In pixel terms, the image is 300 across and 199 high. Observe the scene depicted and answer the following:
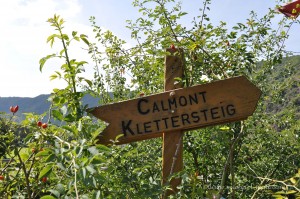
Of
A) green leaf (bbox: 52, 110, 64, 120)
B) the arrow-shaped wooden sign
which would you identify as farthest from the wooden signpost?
green leaf (bbox: 52, 110, 64, 120)

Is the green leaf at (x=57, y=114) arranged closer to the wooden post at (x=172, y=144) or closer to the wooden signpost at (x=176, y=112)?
the wooden signpost at (x=176, y=112)

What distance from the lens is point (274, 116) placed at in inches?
195

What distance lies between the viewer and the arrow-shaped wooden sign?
6.78 ft

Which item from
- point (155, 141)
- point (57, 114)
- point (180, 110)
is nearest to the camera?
point (57, 114)

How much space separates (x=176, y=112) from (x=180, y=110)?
2 centimetres

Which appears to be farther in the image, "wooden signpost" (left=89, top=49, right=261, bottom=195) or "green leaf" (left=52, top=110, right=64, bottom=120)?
"wooden signpost" (left=89, top=49, right=261, bottom=195)

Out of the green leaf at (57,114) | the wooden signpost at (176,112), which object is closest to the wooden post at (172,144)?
the wooden signpost at (176,112)

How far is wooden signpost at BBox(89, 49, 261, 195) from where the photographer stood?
207cm

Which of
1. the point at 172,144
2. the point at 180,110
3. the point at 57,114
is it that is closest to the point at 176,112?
the point at 180,110

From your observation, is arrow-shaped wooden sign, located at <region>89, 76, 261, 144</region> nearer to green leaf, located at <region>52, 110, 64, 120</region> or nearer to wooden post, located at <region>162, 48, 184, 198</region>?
wooden post, located at <region>162, 48, 184, 198</region>

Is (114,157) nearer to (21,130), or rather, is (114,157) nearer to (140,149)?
(21,130)

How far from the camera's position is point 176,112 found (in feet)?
6.97

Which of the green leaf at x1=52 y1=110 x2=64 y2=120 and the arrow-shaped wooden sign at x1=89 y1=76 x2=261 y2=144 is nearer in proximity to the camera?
the green leaf at x1=52 y1=110 x2=64 y2=120

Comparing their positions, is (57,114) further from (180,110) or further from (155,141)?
(155,141)
